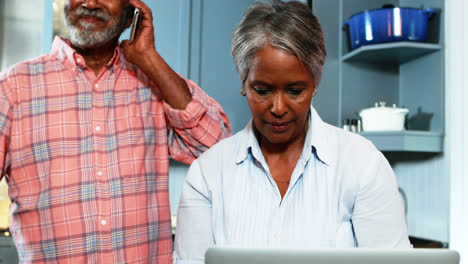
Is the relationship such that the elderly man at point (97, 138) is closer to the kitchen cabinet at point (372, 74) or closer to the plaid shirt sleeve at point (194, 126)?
the plaid shirt sleeve at point (194, 126)

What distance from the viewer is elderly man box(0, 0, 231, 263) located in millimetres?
1257

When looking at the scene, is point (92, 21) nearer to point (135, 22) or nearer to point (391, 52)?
point (135, 22)

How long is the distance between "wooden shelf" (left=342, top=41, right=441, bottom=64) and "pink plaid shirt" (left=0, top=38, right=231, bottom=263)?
1.05 m

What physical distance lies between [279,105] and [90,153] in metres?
0.60

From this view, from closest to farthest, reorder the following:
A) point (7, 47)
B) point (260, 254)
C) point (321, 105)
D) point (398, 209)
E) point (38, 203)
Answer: point (260, 254)
point (398, 209)
point (38, 203)
point (321, 105)
point (7, 47)

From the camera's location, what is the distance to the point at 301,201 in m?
0.95

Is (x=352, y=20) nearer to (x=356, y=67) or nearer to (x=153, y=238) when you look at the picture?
(x=356, y=67)

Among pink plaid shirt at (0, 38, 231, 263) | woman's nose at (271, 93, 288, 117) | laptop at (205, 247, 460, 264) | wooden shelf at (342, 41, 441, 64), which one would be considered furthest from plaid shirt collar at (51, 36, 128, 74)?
wooden shelf at (342, 41, 441, 64)

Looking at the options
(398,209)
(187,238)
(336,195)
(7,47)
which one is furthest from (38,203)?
(7,47)

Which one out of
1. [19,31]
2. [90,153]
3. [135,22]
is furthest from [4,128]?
[19,31]

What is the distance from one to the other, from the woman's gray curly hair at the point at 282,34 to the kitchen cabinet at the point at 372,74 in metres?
1.27

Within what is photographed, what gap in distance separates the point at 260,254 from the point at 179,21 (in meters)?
2.28

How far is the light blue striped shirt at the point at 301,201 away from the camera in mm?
906

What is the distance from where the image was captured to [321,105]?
2398 millimetres
